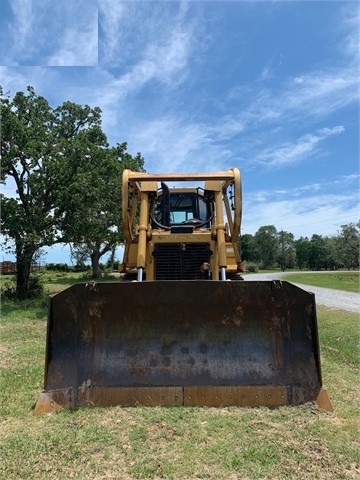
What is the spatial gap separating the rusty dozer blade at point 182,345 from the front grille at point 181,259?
1784mm

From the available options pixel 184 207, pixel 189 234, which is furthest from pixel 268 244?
pixel 189 234

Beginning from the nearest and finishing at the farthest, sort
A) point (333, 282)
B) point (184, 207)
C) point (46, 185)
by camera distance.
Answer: point (184, 207) → point (46, 185) → point (333, 282)

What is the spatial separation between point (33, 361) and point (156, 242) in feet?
8.92

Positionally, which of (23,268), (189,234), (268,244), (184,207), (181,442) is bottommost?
(181,442)

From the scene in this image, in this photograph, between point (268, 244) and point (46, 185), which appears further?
point (268, 244)

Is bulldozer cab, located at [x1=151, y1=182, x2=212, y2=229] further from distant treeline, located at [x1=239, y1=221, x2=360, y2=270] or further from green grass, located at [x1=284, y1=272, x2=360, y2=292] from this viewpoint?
distant treeline, located at [x1=239, y1=221, x2=360, y2=270]

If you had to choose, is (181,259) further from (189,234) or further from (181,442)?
(181,442)

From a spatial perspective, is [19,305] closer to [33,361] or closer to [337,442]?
[33,361]

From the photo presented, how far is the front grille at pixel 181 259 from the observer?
655cm

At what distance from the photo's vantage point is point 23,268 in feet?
51.4

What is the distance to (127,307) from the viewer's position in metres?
4.76

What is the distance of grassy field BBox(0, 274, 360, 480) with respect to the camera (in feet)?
10.4

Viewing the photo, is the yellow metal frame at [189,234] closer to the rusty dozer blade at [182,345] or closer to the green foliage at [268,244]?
the rusty dozer blade at [182,345]

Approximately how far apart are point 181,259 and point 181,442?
3.30m
